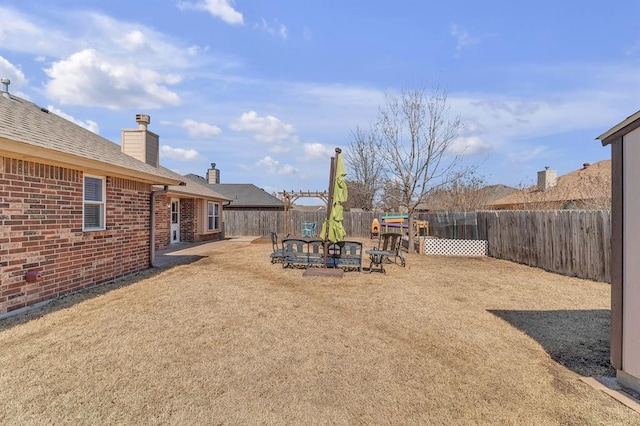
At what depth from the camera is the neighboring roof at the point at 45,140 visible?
498 centimetres

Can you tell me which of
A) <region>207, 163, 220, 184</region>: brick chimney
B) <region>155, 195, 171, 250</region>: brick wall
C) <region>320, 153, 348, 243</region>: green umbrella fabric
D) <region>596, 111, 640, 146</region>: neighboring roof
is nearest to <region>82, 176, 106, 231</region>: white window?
<region>320, 153, 348, 243</region>: green umbrella fabric

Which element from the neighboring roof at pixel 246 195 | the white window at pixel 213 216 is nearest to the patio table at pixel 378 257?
the white window at pixel 213 216

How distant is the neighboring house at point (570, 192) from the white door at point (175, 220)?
58.5 feet

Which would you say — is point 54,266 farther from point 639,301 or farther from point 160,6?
point 639,301

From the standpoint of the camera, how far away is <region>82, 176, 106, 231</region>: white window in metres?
6.84

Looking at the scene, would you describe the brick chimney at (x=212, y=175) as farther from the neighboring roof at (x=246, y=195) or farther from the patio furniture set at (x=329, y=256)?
the patio furniture set at (x=329, y=256)

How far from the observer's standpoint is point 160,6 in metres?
8.48

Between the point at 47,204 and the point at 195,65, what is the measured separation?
24.0 ft

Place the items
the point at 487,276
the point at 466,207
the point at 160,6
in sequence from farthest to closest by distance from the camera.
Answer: the point at 466,207, the point at 487,276, the point at 160,6

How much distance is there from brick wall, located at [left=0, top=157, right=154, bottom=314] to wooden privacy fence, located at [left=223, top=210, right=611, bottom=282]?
11.7m

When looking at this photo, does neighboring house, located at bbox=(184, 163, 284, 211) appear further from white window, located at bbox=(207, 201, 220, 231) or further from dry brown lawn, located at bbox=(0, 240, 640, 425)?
dry brown lawn, located at bbox=(0, 240, 640, 425)

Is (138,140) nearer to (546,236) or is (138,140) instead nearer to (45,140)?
(45,140)

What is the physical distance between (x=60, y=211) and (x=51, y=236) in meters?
0.48

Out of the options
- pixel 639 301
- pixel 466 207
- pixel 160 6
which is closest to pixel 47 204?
pixel 160 6
